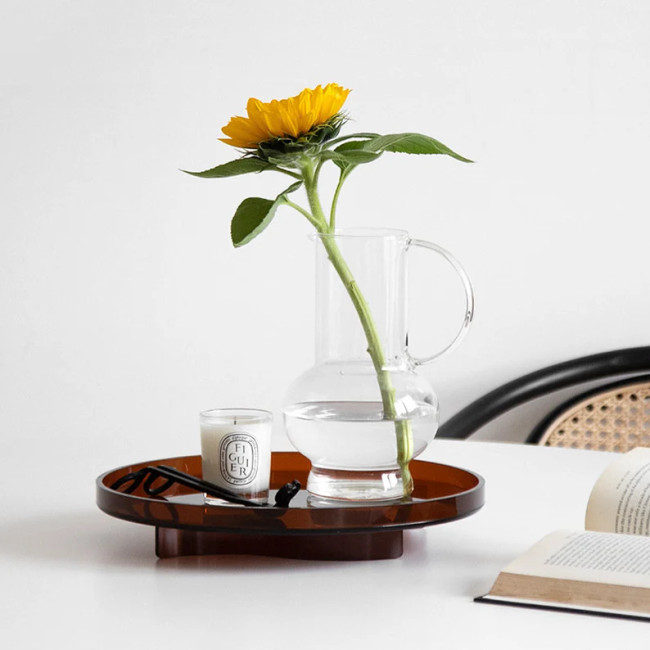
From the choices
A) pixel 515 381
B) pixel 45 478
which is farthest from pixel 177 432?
pixel 45 478

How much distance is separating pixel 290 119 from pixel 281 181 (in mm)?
1257

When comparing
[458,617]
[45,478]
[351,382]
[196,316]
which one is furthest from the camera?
[196,316]

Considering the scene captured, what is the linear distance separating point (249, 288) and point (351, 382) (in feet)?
4.14

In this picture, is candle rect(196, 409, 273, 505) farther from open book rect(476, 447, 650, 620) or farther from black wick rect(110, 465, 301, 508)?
open book rect(476, 447, 650, 620)

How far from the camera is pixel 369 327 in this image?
0.87m

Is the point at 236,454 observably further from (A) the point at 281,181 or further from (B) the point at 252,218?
(A) the point at 281,181

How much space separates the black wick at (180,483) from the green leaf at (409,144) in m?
0.29

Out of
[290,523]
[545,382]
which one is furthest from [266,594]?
[545,382]

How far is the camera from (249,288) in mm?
2107

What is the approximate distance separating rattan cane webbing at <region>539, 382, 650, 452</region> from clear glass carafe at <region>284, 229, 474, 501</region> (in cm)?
112

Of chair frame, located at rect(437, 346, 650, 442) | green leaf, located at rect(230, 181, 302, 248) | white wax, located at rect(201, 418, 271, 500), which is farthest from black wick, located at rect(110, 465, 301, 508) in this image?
chair frame, located at rect(437, 346, 650, 442)

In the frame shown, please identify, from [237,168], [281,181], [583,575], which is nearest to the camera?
[583,575]

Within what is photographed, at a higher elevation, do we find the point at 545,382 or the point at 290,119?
the point at 290,119

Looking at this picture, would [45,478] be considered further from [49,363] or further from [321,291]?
[49,363]
